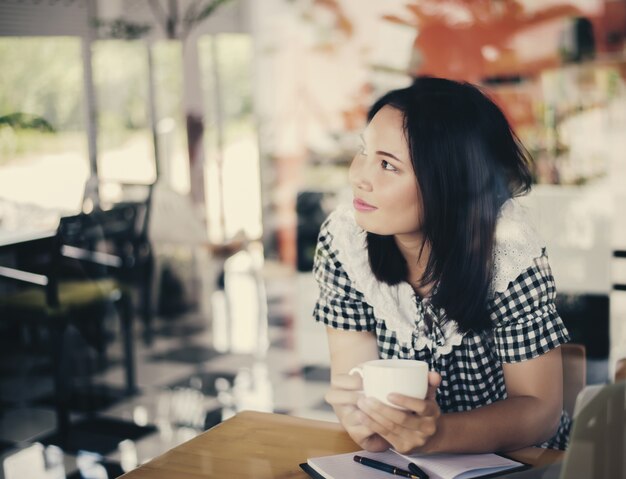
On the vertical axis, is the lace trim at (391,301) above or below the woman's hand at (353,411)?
above

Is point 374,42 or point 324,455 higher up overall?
point 374,42

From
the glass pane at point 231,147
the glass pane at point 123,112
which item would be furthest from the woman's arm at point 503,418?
the glass pane at point 231,147

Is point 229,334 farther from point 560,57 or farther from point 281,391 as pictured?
point 560,57

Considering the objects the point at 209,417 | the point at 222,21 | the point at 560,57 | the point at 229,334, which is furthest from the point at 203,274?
the point at 560,57

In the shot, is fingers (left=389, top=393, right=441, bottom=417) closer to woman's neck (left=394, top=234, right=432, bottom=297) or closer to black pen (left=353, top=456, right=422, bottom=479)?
black pen (left=353, top=456, right=422, bottom=479)

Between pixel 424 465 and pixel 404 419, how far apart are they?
0.27 feet

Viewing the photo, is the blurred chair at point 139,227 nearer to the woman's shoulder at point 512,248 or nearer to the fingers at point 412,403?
the woman's shoulder at point 512,248

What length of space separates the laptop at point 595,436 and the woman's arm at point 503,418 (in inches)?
4.8

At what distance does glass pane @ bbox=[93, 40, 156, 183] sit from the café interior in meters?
0.02

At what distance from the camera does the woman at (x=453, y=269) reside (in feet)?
3.74

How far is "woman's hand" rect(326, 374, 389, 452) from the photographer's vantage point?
0.98m

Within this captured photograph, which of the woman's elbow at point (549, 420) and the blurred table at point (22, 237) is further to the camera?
the blurred table at point (22, 237)

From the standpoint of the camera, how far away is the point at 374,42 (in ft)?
14.3

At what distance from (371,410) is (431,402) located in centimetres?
8
